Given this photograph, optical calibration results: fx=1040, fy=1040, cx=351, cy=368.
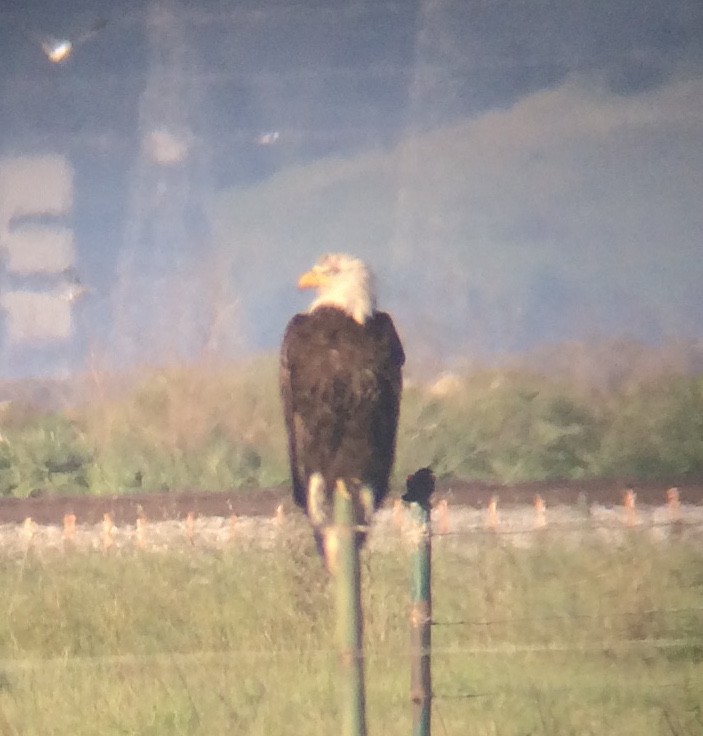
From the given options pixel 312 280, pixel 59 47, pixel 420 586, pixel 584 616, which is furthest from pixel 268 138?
pixel 584 616

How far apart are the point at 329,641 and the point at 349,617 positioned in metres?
0.45

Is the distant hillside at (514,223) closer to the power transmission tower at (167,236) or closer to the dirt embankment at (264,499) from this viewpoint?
the power transmission tower at (167,236)

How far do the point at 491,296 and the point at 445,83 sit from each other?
0.54 meters

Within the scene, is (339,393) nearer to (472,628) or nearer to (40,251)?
(472,628)

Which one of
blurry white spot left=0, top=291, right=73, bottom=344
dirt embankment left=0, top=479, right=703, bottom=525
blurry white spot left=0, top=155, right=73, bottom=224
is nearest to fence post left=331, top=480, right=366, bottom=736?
dirt embankment left=0, top=479, right=703, bottom=525

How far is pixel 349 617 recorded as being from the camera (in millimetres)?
1974

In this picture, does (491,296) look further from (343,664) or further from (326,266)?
(343,664)

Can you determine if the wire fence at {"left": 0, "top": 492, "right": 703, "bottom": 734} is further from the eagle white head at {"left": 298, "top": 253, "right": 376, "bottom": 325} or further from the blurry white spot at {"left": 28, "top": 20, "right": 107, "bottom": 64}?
the blurry white spot at {"left": 28, "top": 20, "right": 107, "bottom": 64}

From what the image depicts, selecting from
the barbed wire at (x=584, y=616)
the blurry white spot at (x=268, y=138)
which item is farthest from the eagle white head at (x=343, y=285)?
the barbed wire at (x=584, y=616)

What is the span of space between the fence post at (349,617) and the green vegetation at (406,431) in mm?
569

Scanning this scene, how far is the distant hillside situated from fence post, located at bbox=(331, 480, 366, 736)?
0.71 metres

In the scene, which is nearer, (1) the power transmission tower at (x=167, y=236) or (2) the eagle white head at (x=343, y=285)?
(2) the eagle white head at (x=343, y=285)

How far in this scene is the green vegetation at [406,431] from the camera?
251cm

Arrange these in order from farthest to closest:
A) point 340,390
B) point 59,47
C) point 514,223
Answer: point 59,47 → point 514,223 → point 340,390
